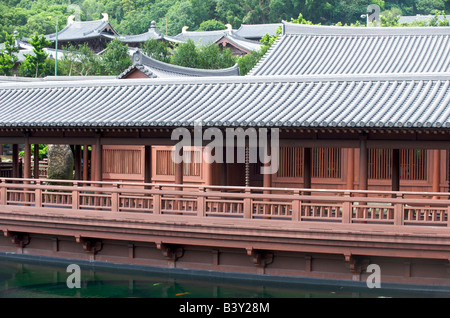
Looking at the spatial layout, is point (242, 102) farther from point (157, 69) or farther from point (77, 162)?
point (157, 69)

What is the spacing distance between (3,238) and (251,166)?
25.8ft

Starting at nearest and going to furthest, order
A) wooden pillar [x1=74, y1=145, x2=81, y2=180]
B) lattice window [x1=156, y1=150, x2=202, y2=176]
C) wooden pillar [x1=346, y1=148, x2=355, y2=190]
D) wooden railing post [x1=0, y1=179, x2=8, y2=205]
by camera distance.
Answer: wooden railing post [x1=0, y1=179, x2=8, y2=205], wooden pillar [x1=346, y1=148, x2=355, y2=190], wooden pillar [x1=74, y1=145, x2=81, y2=180], lattice window [x1=156, y1=150, x2=202, y2=176]

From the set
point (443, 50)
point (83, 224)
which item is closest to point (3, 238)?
point (83, 224)

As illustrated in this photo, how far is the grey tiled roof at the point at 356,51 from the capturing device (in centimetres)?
2616

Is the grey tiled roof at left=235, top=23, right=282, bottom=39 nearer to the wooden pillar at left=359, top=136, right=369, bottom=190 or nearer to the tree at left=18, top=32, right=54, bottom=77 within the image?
the tree at left=18, top=32, right=54, bottom=77

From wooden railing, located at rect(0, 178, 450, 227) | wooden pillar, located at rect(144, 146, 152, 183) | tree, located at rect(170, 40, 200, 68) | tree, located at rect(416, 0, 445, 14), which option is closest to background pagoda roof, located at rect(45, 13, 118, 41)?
tree, located at rect(170, 40, 200, 68)

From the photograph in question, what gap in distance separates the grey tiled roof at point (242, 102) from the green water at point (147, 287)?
143 inches

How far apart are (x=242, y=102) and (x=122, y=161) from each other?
7955 millimetres

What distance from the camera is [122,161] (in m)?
24.8

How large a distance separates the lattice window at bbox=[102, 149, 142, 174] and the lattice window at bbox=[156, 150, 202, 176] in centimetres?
75

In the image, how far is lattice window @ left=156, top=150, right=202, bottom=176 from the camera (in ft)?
77.0

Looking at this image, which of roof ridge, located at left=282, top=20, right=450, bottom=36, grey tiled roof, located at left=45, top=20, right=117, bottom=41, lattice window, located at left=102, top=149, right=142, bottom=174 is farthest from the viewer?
grey tiled roof, located at left=45, top=20, right=117, bottom=41

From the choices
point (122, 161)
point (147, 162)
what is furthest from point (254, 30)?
point (147, 162)
